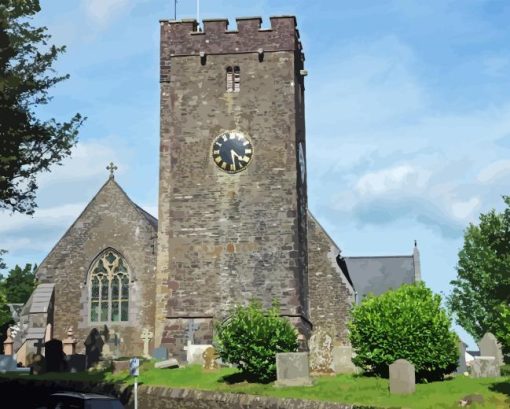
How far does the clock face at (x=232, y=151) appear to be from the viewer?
35875 millimetres

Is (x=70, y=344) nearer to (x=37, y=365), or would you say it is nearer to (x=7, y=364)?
(x=37, y=365)

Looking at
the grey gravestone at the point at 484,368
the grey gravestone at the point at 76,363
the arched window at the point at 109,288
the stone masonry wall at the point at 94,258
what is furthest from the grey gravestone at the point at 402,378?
the arched window at the point at 109,288

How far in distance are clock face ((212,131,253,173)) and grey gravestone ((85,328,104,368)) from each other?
1029cm

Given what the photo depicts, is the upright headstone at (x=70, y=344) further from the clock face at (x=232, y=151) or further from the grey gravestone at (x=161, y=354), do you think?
the clock face at (x=232, y=151)

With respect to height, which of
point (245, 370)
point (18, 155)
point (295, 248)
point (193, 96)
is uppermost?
point (193, 96)

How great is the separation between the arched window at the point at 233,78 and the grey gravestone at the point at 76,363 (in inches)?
549

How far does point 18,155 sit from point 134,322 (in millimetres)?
14204

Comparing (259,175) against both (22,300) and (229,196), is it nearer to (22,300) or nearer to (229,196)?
(229,196)

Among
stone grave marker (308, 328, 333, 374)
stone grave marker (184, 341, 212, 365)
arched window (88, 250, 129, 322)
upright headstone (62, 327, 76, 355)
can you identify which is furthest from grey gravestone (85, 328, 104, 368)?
stone grave marker (308, 328, 333, 374)

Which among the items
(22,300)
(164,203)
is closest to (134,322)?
(164,203)

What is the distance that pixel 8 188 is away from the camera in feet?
87.4

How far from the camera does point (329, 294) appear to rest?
37750 mm

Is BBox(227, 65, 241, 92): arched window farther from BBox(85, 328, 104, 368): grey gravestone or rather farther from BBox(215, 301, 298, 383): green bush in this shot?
BBox(85, 328, 104, 368): grey gravestone

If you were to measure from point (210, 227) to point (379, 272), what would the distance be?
18.2 meters
